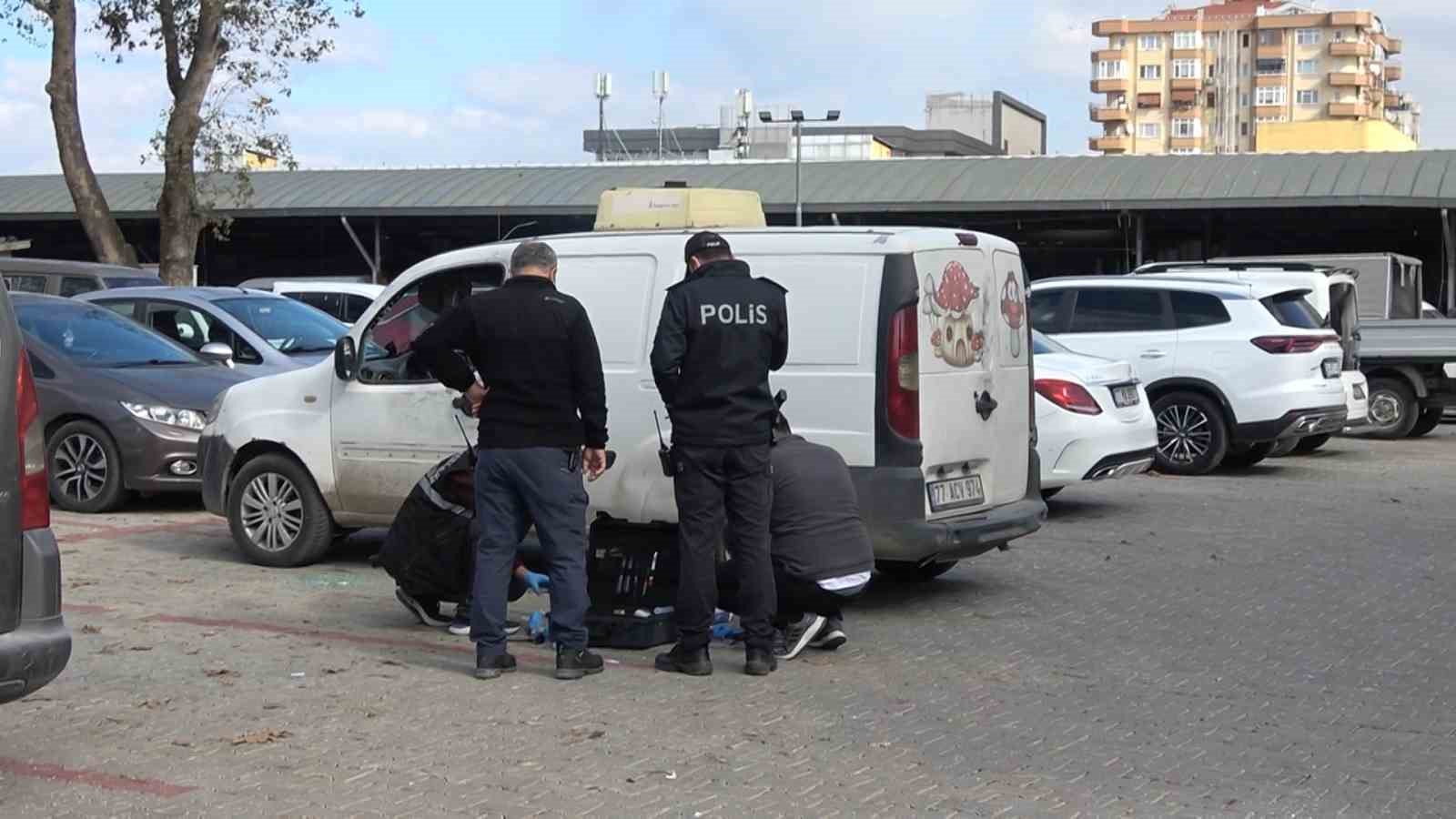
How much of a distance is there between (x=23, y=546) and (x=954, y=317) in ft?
16.3

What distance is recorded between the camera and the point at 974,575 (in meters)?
10.4

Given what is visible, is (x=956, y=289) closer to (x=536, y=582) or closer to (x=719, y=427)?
(x=719, y=427)

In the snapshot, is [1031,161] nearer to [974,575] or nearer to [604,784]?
[974,575]

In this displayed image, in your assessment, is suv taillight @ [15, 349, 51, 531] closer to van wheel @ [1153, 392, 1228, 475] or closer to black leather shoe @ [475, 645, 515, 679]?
black leather shoe @ [475, 645, 515, 679]

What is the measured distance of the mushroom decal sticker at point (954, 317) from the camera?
28.9 feet

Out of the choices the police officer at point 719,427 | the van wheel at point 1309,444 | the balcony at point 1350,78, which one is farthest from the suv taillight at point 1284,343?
the balcony at point 1350,78

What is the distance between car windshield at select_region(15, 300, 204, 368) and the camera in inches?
526

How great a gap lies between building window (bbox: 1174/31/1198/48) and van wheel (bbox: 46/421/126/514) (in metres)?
153

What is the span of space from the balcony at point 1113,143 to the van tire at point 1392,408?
451ft

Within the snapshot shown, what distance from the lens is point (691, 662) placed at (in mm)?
7570

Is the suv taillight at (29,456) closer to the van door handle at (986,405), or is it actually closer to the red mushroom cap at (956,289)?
the red mushroom cap at (956,289)

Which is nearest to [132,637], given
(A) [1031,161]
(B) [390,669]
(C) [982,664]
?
(B) [390,669]

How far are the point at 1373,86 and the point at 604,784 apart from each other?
16317cm

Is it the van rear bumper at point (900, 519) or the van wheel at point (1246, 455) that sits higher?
the van rear bumper at point (900, 519)
